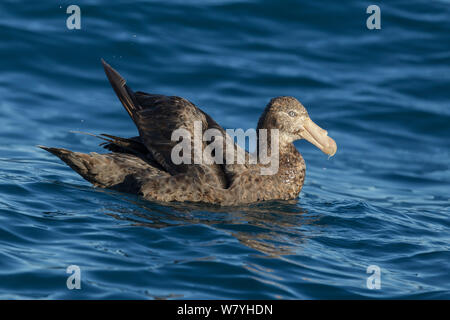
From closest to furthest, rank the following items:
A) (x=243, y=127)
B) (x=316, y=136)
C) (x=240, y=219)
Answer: (x=240, y=219)
(x=316, y=136)
(x=243, y=127)

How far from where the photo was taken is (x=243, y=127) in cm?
1166

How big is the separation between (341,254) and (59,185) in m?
3.37

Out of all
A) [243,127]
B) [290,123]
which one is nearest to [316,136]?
[290,123]

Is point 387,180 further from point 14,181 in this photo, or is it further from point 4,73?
point 4,73

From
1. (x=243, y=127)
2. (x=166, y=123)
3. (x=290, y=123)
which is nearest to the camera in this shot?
(x=166, y=123)

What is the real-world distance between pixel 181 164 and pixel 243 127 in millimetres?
4155

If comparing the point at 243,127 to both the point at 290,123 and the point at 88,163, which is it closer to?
the point at 290,123

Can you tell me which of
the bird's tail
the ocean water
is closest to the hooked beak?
the ocean water

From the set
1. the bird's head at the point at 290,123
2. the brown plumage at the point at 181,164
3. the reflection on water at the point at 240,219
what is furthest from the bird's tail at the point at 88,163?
the bird's head at the point at 290,123

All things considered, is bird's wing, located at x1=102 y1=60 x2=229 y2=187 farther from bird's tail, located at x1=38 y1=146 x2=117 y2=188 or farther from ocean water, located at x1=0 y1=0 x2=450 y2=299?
bird's tail, located at x1=38 y1=146 x2=117 y2=188

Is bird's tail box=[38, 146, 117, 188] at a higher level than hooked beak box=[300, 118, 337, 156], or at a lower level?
lower

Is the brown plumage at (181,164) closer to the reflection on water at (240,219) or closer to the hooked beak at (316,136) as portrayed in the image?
the hooked beak at (316,136)

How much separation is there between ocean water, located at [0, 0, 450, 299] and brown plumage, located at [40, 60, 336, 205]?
0.21 metres

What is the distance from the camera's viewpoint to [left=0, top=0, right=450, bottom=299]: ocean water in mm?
5734
